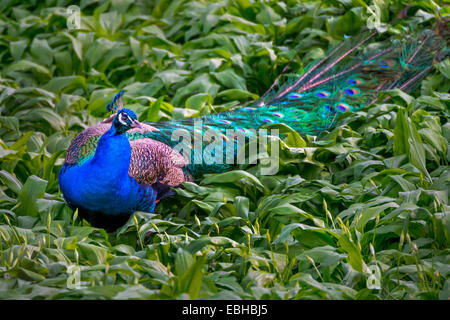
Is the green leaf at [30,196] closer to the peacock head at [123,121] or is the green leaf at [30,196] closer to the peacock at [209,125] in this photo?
the peacock at [209,125]

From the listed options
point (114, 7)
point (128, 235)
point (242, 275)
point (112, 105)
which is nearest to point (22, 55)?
point (114, 7)

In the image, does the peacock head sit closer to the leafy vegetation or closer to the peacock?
the peacock

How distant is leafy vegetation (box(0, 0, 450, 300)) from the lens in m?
2.39

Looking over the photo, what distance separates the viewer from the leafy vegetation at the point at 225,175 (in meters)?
2.39

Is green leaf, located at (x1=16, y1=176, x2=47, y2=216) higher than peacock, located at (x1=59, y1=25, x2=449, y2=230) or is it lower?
lower

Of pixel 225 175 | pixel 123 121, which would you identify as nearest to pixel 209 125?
pixel 225 175

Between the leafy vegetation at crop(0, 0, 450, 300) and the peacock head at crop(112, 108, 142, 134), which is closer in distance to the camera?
the leafy vegetation at crop(0, 0, 450, 300)

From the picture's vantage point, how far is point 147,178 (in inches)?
123

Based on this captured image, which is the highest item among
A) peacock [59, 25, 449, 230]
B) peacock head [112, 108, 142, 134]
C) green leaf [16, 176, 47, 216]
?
peacock head [112, 108, 142, 134]

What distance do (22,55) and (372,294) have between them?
13.5ft

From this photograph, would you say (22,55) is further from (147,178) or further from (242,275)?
(242,275)

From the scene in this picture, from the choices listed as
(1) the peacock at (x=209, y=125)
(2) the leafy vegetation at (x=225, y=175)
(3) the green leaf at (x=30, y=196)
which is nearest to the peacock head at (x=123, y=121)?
(1) the peacock at (x=209, y=125)

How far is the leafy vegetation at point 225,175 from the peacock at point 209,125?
0.11m

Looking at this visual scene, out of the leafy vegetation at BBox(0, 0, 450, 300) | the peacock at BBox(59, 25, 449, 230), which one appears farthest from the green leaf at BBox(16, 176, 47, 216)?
the peacock at BBox(59, 25, 449, 230)
